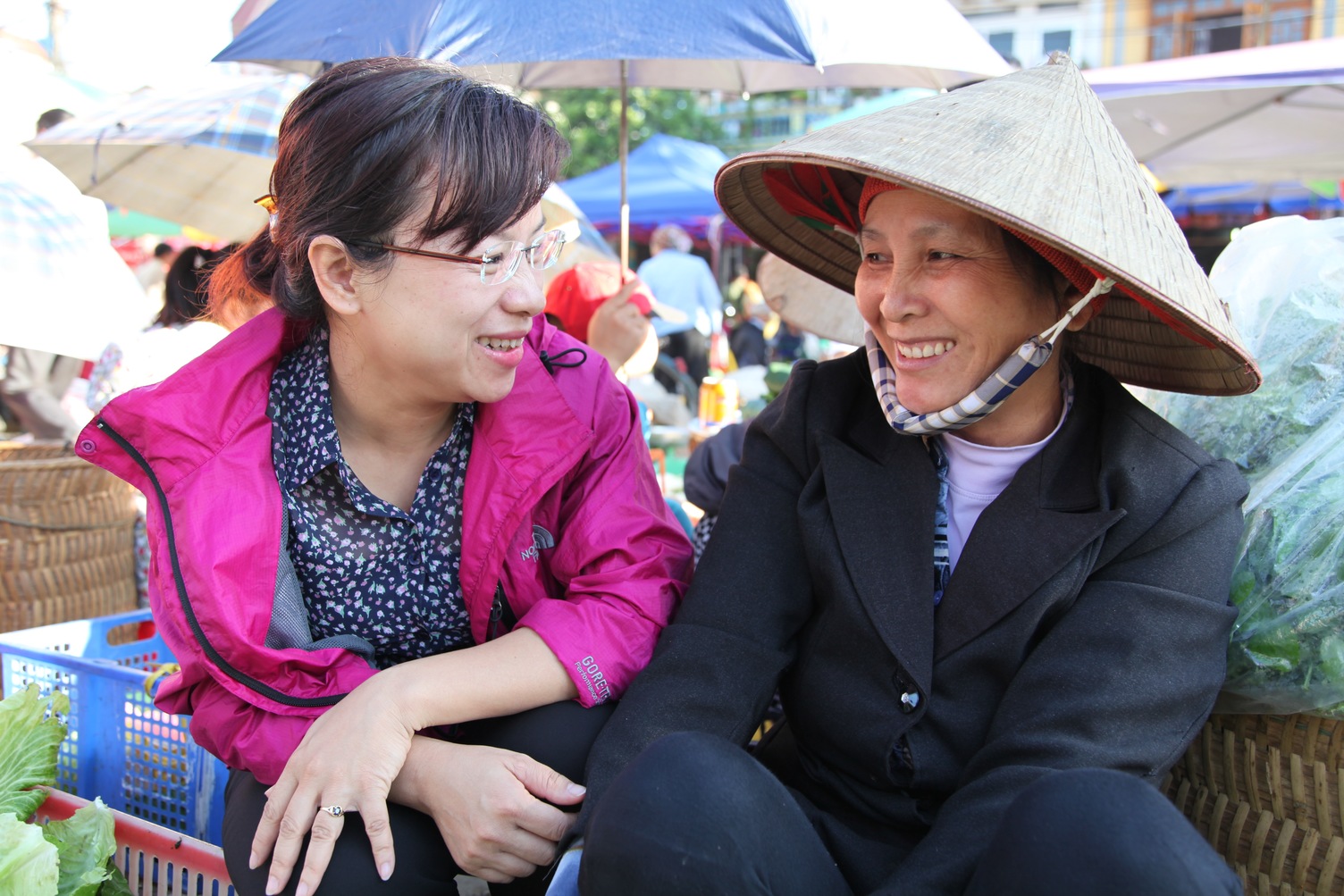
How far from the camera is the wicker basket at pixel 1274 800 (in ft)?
4.71

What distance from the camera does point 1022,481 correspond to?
4.77ft

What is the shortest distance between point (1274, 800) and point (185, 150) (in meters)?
4.46

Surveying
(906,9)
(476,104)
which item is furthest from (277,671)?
(906,9)

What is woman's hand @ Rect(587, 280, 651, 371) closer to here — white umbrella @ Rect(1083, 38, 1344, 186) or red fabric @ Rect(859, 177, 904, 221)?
Result: red fabric @ Rect(859, 177, 904, 221)

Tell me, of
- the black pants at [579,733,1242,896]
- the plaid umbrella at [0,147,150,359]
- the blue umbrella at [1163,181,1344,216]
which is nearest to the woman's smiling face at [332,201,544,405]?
the black pants at [579,733,1242,896]

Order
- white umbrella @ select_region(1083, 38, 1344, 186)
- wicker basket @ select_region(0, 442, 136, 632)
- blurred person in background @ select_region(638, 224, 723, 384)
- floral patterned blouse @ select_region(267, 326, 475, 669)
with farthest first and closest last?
blurred person in background @ select_region(638, 224, 723, 384)
white umbrella @ select_region(1083, 38, 1344, 186)
wicker basket @ select_region(0, 442, 136, 632)
floral patterned blouse @ select_region(267, 326, 475, 669)

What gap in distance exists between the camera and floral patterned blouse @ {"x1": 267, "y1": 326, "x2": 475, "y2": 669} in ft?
5.30

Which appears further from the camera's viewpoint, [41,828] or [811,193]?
[811,193]

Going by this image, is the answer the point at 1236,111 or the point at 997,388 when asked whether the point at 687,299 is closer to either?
the point at 1236,111

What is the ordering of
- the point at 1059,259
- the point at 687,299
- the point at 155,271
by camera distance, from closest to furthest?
1. the point at 1059,259
2. the point at 155,271
3. the point at 687,299

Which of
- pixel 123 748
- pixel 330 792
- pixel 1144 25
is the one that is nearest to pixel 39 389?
pixel 123 748

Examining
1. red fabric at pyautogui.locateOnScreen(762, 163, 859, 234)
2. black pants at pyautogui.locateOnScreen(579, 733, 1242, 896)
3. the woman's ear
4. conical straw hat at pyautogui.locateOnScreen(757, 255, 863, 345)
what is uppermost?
red fabric at pyautogui.locateOnScreen(762, 163, 859, 234)

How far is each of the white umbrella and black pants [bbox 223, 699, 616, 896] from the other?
13.9 feet

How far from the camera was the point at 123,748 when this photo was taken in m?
2.08
